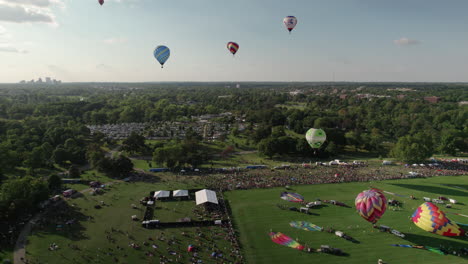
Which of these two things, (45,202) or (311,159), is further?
(311,159)

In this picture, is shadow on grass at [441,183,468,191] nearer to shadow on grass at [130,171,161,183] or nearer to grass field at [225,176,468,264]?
grass field at [225,176,468,264]

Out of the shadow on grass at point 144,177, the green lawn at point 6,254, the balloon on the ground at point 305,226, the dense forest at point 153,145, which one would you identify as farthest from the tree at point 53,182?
the balloon on the ground at point 305,226

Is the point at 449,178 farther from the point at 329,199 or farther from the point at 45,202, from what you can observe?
the point at 45,202

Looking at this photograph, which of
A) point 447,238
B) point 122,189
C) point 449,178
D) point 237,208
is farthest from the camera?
point 449,178

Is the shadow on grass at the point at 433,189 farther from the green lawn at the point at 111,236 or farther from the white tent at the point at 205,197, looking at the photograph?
the green lawn at the point at 111,236

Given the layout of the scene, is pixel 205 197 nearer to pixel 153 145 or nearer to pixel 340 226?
pixel 340 226

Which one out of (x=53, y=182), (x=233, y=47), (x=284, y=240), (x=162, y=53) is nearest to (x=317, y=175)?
(x=284, y=240)

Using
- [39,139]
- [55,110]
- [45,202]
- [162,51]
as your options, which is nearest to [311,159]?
[162,51]
